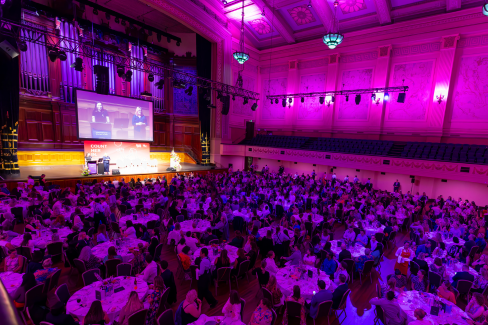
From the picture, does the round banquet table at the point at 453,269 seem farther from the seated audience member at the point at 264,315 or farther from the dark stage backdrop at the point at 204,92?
the dark stage backdrop at the point at 204,92

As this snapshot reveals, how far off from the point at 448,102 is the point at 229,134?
15.5 metres

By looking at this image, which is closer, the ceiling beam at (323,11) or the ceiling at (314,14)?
the ceiling at (314,14)

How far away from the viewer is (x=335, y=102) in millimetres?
20906

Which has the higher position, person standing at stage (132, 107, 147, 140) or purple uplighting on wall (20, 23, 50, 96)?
purple uplighting on wall (20, 23, 50, 96)

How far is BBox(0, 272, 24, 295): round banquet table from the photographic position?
4609mm

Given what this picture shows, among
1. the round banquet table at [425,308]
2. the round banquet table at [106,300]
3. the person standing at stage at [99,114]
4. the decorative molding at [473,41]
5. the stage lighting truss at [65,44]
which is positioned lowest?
the round banquet table at [425,308]

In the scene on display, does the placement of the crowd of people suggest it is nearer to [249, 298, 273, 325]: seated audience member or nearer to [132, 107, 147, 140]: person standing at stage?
[249, 298, 273, 325]: seated audience member

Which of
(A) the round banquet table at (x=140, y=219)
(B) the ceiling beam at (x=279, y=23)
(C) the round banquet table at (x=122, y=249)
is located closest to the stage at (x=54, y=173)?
(A) the round banquet table at (x=140, y=219)

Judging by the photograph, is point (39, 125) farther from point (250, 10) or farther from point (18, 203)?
point (250, 10)

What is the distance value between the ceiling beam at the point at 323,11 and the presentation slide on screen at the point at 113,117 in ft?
44.8

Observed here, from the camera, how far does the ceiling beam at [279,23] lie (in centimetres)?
1914

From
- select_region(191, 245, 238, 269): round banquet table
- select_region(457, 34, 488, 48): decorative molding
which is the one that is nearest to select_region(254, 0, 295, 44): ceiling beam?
select_region(457, 34, 488, 48): decorative molding

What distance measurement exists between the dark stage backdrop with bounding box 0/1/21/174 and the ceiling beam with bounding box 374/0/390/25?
69.0ft

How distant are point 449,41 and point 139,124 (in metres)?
20.9
